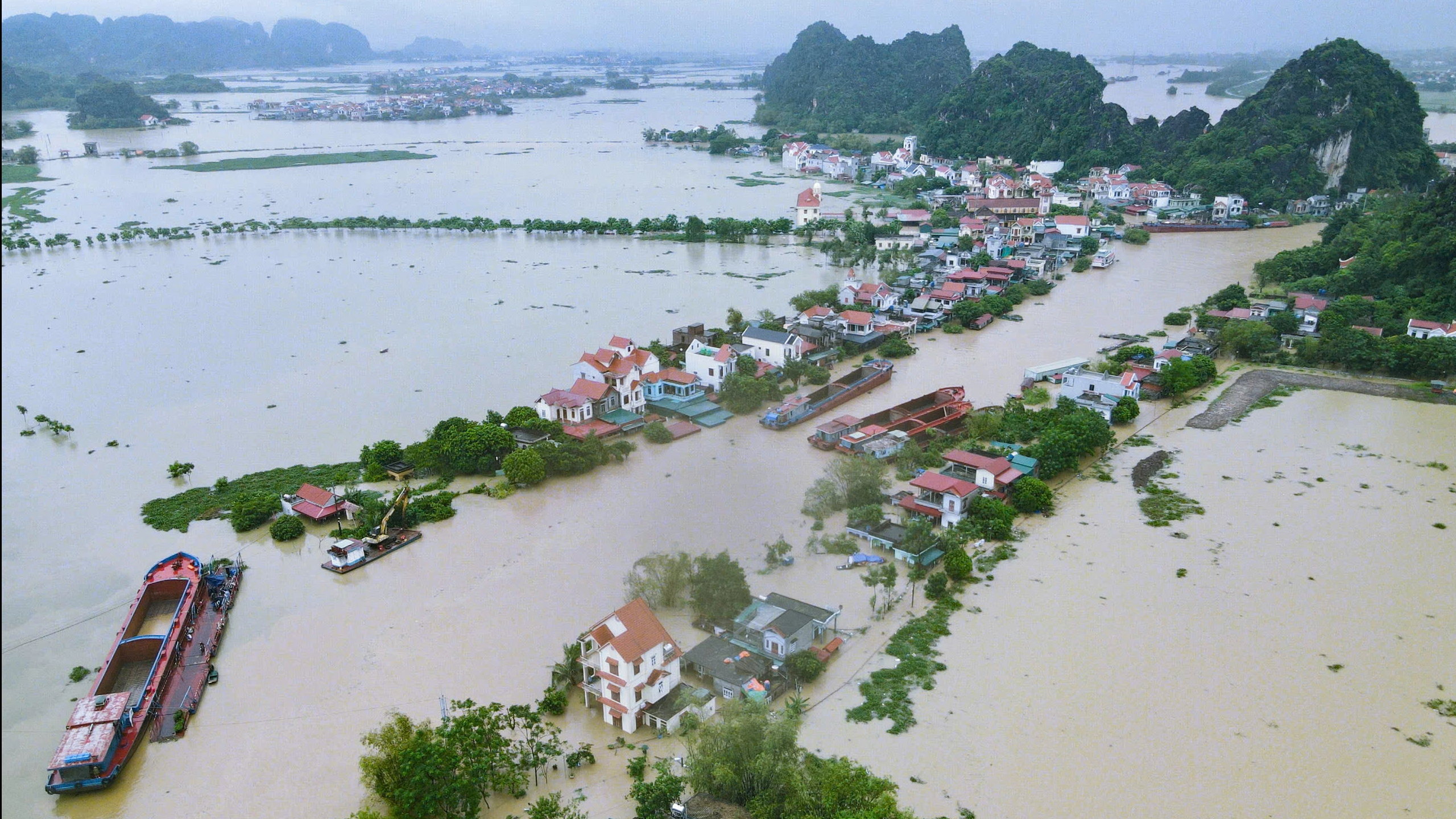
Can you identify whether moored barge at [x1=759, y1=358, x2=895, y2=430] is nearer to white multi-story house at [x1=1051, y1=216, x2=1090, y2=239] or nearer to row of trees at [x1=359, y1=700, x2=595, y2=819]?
row of trees at [x1=359, y1=700, x2=595, y2=819]

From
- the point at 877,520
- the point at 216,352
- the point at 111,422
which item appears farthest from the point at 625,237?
the point at 877,520

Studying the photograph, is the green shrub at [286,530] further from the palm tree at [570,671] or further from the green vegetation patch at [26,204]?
the green vegetation patch at [26,204]

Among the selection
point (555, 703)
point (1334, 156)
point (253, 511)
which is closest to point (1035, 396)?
point (555, 703)

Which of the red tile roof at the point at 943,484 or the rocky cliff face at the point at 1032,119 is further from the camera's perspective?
the rocky cliff face at the point at 1032,119

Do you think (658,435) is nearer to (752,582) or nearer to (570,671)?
(752,582)

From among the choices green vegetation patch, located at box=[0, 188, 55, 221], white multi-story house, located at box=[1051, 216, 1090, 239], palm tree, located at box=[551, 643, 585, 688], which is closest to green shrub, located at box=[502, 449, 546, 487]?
palm tree, located at box=[551, 643, 585, 688]

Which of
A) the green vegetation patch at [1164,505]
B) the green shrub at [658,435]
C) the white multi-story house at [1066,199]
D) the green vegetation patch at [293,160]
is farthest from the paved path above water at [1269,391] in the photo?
the green vegetation patch at [293,160]
